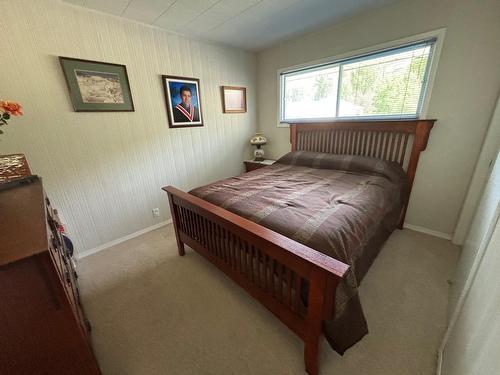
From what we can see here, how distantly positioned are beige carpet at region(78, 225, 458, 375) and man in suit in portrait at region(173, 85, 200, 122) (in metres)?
1.73

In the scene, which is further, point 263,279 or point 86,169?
point 86,169

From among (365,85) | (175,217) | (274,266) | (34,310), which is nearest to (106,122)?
(175,217)

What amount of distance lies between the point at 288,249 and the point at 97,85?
232 centimetres

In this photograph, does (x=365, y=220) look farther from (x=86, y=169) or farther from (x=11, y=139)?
(x=11, y=139)

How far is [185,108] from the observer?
2.63 meters

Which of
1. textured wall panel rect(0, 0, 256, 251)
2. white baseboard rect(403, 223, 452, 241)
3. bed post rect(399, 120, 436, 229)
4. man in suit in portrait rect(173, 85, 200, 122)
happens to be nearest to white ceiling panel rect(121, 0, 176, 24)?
textured wall panel rect(0, 0, 256, 251)

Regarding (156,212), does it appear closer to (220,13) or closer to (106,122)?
(106,122)

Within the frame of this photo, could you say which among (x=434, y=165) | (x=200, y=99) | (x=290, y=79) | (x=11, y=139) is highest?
(x=290, y=79)

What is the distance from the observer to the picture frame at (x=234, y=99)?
301 centimetres

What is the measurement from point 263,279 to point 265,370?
1.51ft

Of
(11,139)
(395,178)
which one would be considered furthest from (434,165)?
(11,139)

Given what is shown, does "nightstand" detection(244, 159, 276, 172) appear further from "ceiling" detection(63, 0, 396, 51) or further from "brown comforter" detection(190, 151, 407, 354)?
"ceiling" detection(63, 0, 396, 51)

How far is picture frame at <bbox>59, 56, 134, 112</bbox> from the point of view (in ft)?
5.97

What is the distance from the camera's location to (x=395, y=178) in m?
2.05
